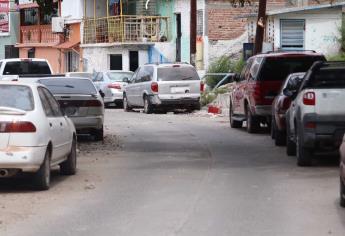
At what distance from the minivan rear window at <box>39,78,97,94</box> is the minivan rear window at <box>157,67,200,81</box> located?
10625mm

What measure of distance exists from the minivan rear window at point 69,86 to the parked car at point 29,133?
6.16 metres

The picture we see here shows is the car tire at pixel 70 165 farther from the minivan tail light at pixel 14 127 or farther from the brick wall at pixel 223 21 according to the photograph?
the brick wall at pixel 223 21

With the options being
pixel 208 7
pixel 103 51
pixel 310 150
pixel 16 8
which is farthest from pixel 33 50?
pixel 310 150

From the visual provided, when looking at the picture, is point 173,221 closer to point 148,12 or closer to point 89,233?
point 89,233

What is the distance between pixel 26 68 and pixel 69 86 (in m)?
8.60

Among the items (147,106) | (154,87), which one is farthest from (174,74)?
(147,106)

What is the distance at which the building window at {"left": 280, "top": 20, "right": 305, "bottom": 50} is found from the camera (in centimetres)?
3550

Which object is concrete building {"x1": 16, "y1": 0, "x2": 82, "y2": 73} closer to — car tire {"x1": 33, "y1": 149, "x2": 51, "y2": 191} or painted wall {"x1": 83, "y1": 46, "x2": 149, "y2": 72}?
painted wall {"x1": 83, "y1": 46, "x2": 149, "y2": 72}

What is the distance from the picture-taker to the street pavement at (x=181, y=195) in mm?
9180

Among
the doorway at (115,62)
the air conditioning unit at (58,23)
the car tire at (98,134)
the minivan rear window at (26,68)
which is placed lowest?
the car tire at (98,134)

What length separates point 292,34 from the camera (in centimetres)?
3575

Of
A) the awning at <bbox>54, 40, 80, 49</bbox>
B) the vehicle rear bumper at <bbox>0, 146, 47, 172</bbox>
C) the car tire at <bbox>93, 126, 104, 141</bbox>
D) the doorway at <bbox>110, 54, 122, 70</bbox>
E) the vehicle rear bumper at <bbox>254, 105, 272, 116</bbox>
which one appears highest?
the awning at <bbox>54, 40, 80, 49</bbox>

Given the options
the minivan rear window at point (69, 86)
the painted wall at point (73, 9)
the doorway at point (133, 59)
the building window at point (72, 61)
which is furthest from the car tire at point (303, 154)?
the building window at point (72, 61)

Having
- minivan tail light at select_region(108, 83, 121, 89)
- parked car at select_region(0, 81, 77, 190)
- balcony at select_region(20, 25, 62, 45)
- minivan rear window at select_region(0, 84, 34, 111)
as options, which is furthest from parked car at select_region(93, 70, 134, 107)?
minivan rear window at select_region(0, 84, 34, 111)
